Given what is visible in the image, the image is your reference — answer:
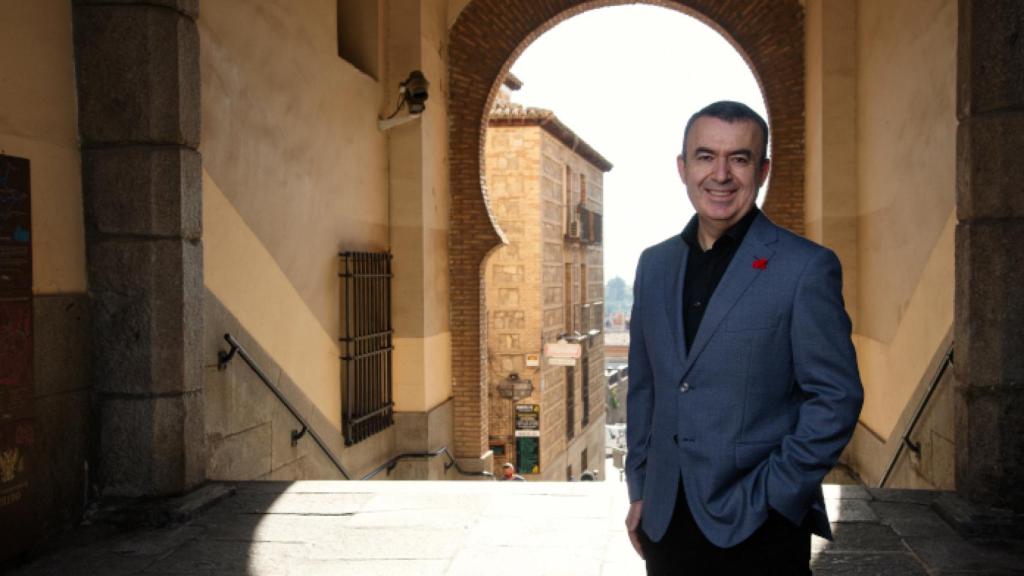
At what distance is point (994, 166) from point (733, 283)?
307 centimetres

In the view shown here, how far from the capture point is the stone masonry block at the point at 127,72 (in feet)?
15.6

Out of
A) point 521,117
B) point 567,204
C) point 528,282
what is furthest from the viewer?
point 567,204

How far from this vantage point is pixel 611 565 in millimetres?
4043

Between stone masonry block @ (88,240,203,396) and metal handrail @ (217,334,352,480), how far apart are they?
74 cm

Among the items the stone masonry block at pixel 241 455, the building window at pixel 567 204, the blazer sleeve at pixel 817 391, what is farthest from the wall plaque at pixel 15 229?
the building window at pixel 567 204

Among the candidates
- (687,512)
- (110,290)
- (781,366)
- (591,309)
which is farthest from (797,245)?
(591,309)

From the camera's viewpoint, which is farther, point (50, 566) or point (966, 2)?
point (966, 2)

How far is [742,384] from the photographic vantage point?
2172mm

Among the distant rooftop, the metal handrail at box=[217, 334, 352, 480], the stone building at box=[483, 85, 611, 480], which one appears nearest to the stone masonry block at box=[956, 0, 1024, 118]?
the metal handrail at box=[217, 334, 352, 480]

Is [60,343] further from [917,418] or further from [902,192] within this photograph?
[902,192]

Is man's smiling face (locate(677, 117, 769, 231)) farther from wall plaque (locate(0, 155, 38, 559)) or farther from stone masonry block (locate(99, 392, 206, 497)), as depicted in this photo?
stone masonry block (locate(99, 392, 206, 497))

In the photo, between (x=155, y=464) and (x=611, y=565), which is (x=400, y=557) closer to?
(x=611, y=565)

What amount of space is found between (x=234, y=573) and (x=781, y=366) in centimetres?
273

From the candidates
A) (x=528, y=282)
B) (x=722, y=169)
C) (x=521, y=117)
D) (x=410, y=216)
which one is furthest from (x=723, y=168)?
(x=528, y=282)
